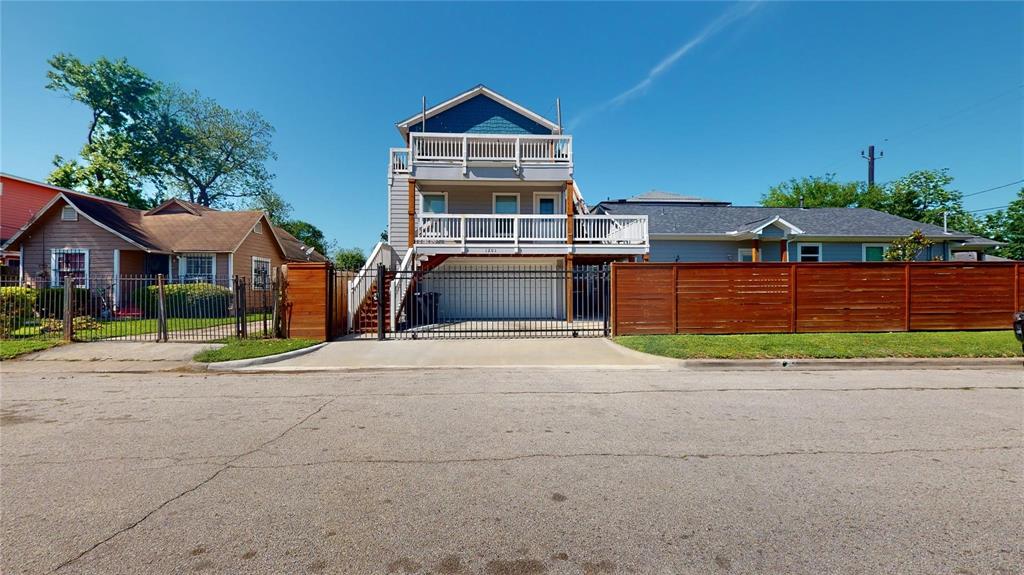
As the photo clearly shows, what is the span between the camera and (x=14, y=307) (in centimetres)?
1176

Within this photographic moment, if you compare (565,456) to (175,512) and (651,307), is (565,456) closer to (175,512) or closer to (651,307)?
(175,512)

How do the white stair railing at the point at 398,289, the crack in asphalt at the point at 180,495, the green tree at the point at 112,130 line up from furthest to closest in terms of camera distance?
the green tree at the point at 112,130 < the white stair railing at the point at 398,289 < the crack in asphalt at the point at 180,495

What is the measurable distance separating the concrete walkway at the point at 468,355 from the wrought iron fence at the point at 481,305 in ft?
3.59

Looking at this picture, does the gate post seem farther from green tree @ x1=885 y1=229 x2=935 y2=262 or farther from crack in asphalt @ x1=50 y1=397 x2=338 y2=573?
green tree @ x1=885 y1=229 x2=935 y2=262

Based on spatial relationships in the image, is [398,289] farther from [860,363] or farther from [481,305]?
[860,363]

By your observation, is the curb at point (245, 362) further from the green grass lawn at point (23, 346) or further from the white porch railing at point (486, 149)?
the white porch railing at point (486, 149)

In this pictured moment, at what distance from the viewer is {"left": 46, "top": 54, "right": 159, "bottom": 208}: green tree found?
107ft

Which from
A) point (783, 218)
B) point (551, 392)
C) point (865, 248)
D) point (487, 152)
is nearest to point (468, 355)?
point (551, 392)

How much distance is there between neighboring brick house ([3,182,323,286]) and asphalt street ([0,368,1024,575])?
13.4m

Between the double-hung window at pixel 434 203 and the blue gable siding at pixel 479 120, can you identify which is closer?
the double-hung window at pixel 434 203

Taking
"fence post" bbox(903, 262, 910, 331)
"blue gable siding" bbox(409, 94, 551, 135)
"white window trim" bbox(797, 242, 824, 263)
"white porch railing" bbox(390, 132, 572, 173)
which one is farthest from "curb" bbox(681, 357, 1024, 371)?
"blue gable siding" bbox(409, 94, 551, 135)

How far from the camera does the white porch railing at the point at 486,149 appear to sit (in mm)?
16453

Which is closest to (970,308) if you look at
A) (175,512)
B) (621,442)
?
(621,442)

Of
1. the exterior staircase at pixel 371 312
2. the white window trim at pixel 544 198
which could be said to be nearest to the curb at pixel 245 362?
the exterior staircase at pixel 371 312
